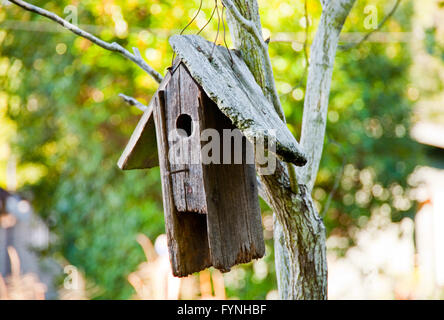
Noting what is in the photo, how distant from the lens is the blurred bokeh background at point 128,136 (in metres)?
4.29

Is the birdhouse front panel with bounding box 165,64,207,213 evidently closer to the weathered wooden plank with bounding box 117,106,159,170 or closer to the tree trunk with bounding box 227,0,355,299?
the weathered wooden plank with bounding box 117,106,159,170

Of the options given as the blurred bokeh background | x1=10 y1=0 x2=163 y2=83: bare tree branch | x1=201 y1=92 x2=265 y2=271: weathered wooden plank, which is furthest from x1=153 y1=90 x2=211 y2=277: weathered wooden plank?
the blurred bokeh background

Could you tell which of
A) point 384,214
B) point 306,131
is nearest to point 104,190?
point 384,214

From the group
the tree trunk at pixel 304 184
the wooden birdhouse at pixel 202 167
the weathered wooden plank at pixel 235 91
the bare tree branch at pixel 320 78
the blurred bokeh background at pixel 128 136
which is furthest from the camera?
the blurred bokeh background at pixel 128 136

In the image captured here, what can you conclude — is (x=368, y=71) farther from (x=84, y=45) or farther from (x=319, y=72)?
(x=319, y=72)

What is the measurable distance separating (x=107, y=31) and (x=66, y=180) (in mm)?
1769

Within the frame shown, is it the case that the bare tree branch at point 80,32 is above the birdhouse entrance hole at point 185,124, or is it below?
above

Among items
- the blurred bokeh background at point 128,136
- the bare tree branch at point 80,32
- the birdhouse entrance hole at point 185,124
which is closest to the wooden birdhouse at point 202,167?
the birdhouse entrance hole at point 185,124

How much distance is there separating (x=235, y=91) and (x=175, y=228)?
0.47 m

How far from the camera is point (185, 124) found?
152 centimetres

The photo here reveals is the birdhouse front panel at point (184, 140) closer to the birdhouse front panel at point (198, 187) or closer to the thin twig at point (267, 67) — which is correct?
the birdhouse front panel at point (198, 187)

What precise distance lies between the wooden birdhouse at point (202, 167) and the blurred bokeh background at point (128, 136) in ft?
7.88

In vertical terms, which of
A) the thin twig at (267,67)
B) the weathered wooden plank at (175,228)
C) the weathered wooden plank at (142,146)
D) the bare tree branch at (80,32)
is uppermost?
the bare tree branch at (80,32)

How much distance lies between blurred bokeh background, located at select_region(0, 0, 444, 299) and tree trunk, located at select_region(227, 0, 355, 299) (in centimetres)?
210
